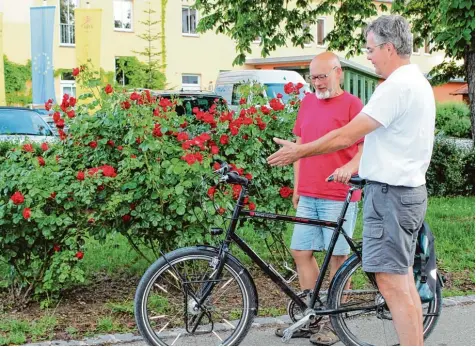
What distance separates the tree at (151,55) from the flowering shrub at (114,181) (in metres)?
29.4

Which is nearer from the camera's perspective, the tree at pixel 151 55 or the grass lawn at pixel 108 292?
the grass lawn at pixel 108 292

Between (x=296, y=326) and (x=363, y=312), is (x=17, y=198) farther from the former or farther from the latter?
(x=363, y=312)

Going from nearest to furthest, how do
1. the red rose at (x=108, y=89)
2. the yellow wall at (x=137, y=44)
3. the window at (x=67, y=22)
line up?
the red rose at (x=108, y=89)
the yellow wall at (x=137, y=44)
the window at (x=67, y=22)

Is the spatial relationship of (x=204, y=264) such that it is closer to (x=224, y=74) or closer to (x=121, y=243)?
(x=121, y=243)

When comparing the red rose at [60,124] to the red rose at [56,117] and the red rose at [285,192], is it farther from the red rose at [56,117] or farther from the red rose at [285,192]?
the red rose at [285,192]

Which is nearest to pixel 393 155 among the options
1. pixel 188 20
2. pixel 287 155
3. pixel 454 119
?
pixel 287 155

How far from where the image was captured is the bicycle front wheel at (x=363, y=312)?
191 inches

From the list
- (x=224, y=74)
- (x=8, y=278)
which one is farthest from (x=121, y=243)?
(x=224, y=74)

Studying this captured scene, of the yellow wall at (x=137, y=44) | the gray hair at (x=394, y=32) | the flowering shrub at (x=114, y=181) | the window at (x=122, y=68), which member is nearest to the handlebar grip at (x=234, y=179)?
the flowering shrub at (x=114, y=181)

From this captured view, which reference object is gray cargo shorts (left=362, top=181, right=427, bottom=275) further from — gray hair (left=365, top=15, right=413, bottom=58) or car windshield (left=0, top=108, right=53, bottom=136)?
car windshield (left=0, top=108, right=53, bottom=136)

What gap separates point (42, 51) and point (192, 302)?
21667mm

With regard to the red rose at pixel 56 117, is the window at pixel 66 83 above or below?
above

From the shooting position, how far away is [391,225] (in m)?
4.12

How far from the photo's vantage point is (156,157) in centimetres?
579
